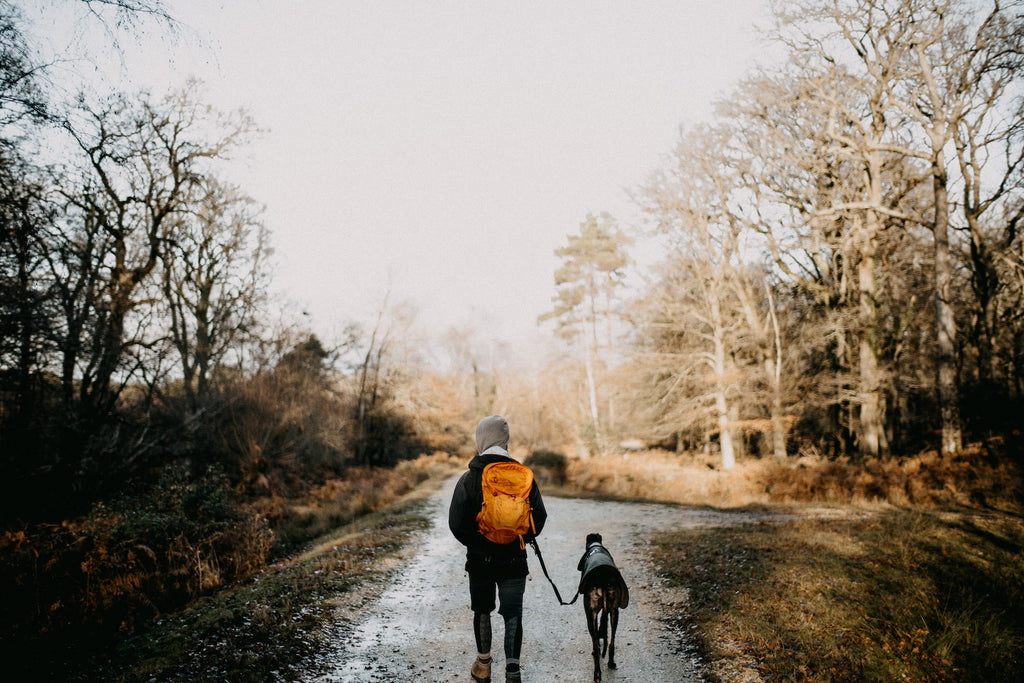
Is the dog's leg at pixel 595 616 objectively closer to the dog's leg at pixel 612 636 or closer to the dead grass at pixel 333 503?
the dog's leg at pixel 612 636

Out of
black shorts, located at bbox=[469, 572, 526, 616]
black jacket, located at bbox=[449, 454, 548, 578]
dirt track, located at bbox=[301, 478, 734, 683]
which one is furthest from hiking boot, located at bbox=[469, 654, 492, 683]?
black jacket, located at bbox=[449, 454, 548, 578]

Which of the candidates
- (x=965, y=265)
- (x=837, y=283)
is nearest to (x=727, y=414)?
(x=837, y=283)

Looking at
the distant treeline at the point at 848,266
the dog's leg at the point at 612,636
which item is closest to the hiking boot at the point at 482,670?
the dog's leg at the point at 612,636

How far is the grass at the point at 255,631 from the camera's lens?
180 inches

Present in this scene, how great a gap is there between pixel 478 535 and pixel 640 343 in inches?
873

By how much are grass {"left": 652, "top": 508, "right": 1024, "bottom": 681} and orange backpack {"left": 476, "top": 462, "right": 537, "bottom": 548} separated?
2.27 m

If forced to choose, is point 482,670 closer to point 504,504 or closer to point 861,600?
point 504,504

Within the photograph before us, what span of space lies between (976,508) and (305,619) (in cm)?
1209

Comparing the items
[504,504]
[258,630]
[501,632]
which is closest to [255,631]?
[258,630]

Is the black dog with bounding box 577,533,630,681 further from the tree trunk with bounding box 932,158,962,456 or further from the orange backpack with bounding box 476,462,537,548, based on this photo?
the tree trunk with bounding box 932,158,962,456

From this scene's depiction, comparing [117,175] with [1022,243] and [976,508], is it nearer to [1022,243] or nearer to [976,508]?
[976,508]

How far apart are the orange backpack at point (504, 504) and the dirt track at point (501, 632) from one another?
1585mm

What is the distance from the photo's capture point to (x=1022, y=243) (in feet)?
50.7

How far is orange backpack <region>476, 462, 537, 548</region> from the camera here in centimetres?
399
